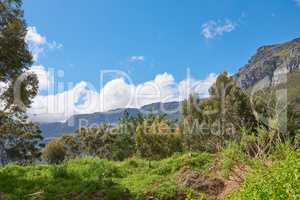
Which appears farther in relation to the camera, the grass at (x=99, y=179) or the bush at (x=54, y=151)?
the bush at (x=54, y=151)

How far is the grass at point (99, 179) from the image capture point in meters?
9.84

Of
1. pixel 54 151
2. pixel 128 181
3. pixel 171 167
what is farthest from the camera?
pixel 54 151

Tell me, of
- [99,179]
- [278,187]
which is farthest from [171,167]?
[278,187]

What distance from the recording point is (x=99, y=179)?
11.1 m

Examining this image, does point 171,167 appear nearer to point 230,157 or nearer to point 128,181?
point 128,181

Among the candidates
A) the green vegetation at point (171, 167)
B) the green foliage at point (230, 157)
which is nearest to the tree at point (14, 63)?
the green vegetation at point (171, 167)

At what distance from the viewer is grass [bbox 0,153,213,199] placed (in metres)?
9.84

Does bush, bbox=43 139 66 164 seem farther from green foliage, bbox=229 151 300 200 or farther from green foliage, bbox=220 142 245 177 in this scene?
green foliage, bbox=229 151 300 200

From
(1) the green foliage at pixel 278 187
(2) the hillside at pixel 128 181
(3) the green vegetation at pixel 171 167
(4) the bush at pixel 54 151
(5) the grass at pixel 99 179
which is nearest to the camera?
(1) the green foliage at pixel 278 187

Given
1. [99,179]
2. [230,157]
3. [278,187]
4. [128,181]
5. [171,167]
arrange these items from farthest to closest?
[171,167] → [128,181] → [99,179] → [230,157] → [278,187]

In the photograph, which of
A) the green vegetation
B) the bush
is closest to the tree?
the green vegetation

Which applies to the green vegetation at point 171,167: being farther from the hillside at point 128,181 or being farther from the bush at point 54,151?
the bush at point 54,151

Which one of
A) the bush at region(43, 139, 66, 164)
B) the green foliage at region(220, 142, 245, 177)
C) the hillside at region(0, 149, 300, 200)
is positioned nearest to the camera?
the green foliage at region(220, 142, 245, 177)

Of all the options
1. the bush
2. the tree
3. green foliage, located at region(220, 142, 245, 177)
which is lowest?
the bush
